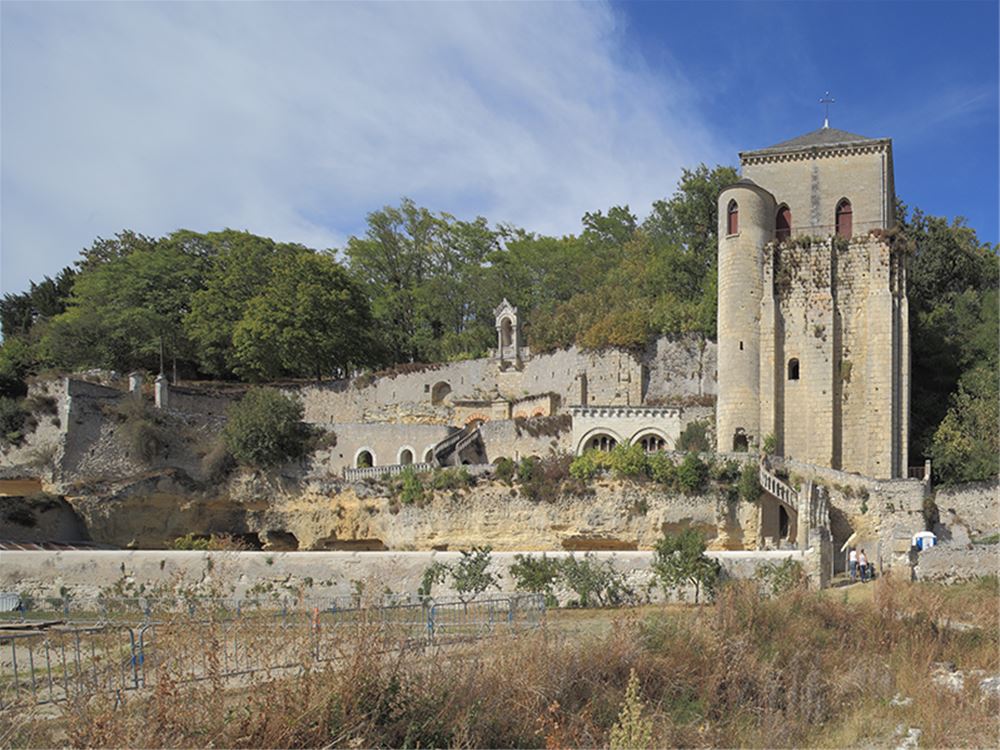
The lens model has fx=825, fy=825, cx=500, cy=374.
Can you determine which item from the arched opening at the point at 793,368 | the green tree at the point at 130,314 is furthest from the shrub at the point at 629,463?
the green tree at the point at 130,314

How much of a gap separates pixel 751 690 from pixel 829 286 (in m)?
20.3

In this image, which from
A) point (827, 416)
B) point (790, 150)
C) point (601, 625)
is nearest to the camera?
point (601, 625)

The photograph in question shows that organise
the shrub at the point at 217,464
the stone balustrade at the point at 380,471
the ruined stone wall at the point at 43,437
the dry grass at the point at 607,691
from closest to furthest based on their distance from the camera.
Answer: the dry grass at the point at 607,691 → the stone balustrade at the point at 380,471 → the ruined stone wall at the point at 43,437 → the shrub at the point at 217,464

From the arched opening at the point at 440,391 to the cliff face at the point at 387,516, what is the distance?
9.82 meters

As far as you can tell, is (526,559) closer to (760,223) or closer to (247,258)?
(760,223)

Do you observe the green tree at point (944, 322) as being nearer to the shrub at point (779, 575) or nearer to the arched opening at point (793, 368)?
the arched opening at point (793, 368)

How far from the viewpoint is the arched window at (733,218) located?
1120 inches

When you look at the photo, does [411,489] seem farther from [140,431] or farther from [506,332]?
[506,332]

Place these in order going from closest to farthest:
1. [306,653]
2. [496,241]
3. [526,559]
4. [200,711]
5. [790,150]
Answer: [200,711] < [306,653] < [526,559] < [790,150] < [496,241]

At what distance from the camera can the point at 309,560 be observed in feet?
56.2

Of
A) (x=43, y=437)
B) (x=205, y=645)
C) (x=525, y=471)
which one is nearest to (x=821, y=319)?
(x=525, y=471)

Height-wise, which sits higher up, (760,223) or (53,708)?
(760,223)

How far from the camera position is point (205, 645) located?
8562 millimetres

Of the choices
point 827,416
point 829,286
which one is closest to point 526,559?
point 827,416
